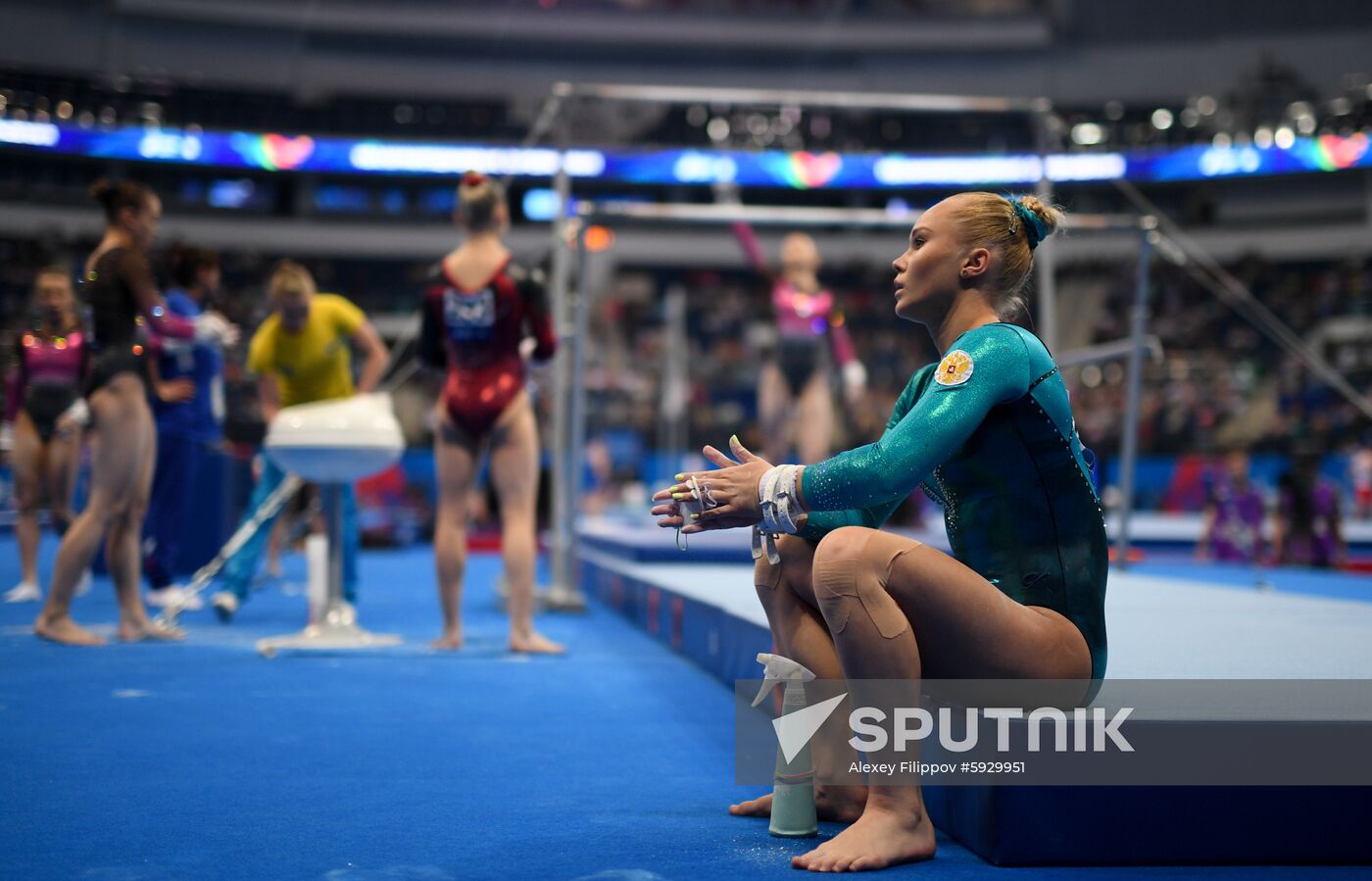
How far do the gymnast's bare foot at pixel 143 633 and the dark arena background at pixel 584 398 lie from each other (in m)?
0.01

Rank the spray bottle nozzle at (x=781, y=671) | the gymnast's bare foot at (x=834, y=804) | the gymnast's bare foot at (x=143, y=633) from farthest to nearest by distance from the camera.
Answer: the gymnast's bare foot at (x=143, y=633) < the gymnast's bare foot at (x=834, y=804) < the spray bottle nozzle at (x=781, y=671)

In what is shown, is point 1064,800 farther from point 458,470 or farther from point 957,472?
point 458,470

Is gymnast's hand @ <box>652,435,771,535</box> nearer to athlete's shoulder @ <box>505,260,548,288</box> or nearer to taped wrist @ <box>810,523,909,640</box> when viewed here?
taped wrist @ <box>810,523,909,640</box>

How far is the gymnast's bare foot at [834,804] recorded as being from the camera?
208 cm

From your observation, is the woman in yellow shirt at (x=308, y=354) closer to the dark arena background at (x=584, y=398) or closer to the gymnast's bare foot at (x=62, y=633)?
the dark arena background at (x=584, y=398)

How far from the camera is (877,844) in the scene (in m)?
1.78

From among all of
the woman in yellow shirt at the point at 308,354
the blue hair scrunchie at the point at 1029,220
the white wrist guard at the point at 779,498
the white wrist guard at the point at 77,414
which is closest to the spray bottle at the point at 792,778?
the white wrist guard at the point at 779,498

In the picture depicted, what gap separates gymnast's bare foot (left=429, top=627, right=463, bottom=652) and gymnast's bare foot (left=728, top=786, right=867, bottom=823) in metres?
2.54

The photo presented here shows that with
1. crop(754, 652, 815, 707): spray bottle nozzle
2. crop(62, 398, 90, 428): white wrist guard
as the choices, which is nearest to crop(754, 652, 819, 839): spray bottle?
crop(754, 652, 815, 707): spray bottle nozzle

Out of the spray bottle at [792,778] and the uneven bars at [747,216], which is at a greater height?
the uneven bars at [747,216]

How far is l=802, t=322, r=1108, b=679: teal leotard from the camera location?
5.76ft

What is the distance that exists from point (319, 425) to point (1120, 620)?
2691 mm

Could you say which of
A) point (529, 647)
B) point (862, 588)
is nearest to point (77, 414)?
point (529, 647)

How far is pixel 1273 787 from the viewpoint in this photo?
1780mm
